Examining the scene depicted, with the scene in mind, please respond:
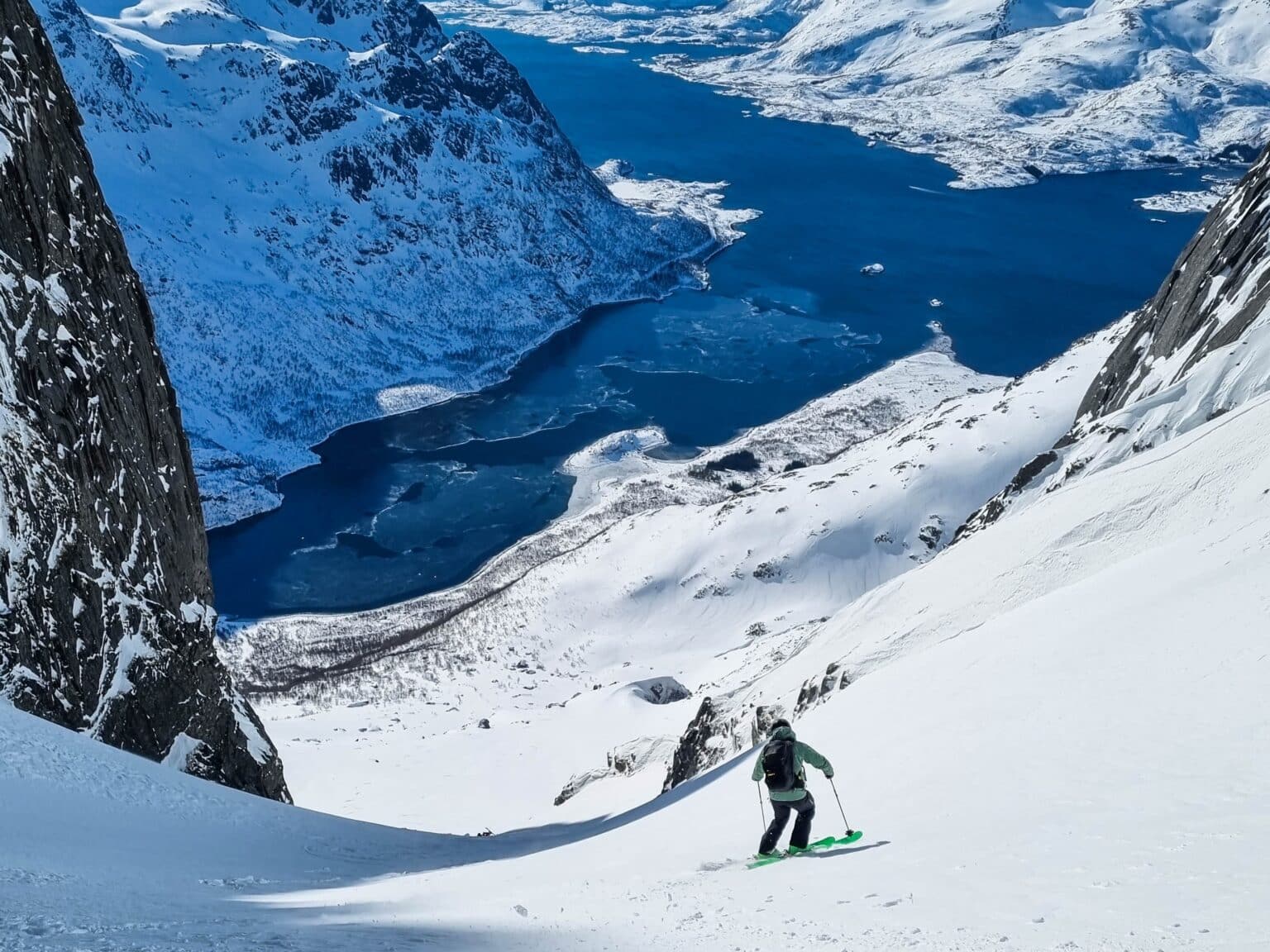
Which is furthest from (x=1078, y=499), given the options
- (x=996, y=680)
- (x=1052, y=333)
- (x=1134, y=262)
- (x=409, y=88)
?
(x=409, y=88)

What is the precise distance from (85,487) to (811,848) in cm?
2023

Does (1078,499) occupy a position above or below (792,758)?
above

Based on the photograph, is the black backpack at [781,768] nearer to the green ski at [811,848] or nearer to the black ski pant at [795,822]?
the black ski pant at [795,822]

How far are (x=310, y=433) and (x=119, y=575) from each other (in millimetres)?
111893

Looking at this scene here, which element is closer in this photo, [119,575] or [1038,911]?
[1038,911]

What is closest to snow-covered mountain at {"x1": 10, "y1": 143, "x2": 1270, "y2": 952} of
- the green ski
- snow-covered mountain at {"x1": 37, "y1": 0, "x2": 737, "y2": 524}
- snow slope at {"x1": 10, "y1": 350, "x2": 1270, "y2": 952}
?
snow slope at {"x1": 10, "y1": 350, "x2": 1270, "y2": 952}

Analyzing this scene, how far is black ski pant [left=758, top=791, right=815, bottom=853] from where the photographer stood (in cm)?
1496

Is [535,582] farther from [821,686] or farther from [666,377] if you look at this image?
[821,686]

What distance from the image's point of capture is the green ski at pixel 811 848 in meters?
14.1

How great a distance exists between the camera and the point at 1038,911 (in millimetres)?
10031

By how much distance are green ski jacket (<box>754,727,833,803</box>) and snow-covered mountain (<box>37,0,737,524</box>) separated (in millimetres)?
120502

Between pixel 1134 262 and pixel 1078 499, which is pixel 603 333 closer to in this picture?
pixel 1134 262

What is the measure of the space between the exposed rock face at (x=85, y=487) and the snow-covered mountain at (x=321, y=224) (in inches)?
3951

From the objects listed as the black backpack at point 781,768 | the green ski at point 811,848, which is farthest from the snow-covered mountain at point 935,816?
the black backpack at point 781,768
